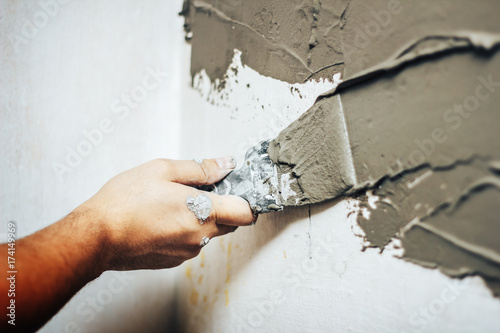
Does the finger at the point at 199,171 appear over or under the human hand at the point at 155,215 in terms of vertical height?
over

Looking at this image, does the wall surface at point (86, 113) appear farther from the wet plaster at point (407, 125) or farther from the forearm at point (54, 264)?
the wet plaster at point (407, 125)

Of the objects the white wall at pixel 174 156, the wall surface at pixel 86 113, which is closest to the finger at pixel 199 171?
the white wall at pixel 174 156

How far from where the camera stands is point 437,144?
61cm

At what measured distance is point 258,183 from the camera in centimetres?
91

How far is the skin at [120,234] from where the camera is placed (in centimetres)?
63

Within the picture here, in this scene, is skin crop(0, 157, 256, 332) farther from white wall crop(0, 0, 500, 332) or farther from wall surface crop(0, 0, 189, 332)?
wall surface crop(0, 0, 189, 332)

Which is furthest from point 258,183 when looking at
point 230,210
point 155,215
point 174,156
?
point 174,156

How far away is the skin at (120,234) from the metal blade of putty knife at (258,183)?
34 mm

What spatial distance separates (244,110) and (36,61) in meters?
0.76

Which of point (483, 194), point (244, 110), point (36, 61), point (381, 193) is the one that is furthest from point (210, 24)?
point (483, 194)

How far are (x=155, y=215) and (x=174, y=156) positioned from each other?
2.28ft

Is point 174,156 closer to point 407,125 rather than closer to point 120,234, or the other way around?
point 120,234

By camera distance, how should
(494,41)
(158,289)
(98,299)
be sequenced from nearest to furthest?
1. (494,41)
2. (98,299)
3. (158,289)

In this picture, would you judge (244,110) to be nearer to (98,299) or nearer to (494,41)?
(494,41)
